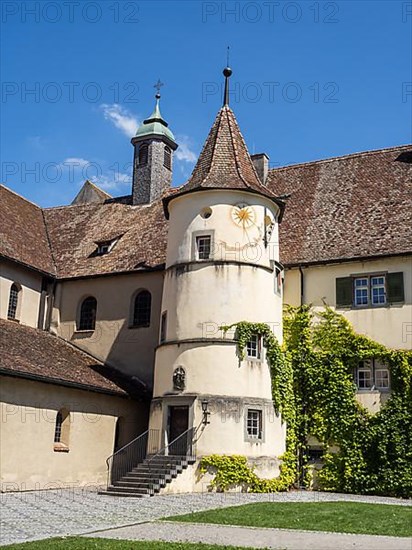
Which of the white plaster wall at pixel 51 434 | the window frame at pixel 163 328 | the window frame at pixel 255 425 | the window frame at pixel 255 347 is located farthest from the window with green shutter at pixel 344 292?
the white plaster wall at pixel 51 434

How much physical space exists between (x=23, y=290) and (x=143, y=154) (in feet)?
37.8

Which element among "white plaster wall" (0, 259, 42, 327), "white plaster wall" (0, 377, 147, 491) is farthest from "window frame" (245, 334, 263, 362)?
"white plaster wall" (0, 259, 42, 327)

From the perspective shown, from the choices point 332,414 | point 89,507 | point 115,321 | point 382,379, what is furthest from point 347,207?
point 89,507

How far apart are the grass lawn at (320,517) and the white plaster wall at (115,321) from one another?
37.5 feet

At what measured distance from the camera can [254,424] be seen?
23.6 m

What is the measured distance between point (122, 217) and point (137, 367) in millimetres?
8890

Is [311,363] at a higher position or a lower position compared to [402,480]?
higher

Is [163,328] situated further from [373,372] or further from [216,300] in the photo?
[373,372]

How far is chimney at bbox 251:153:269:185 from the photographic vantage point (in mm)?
32250

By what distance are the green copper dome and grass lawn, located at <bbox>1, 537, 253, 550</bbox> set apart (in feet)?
90.6

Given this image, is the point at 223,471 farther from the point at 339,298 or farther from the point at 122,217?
the point at 122,217

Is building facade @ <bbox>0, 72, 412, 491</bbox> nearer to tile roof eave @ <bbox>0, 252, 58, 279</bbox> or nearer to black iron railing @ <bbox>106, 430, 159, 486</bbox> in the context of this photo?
tile roof eave @ <bbox>0, 252, 58, 279</bbox>

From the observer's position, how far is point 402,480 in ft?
75.6

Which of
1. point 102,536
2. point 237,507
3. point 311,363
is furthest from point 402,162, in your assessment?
point 102,536
